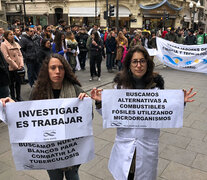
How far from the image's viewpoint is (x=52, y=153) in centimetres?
192

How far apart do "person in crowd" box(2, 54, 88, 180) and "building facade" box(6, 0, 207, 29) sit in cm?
2665

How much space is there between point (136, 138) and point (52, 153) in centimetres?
77

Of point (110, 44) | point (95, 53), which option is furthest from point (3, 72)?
point (110, 44)

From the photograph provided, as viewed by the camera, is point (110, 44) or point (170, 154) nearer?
point (170, 154)

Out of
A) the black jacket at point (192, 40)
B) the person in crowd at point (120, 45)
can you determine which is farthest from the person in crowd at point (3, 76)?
the black jacket at point (192, 40)

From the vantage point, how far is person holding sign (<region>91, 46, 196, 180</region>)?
1.92 meters

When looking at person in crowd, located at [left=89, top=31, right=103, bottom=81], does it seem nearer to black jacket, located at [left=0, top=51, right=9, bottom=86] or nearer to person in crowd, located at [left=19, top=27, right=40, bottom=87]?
person in crowd, located at [left=19, top=27, right=40, bottom=87]

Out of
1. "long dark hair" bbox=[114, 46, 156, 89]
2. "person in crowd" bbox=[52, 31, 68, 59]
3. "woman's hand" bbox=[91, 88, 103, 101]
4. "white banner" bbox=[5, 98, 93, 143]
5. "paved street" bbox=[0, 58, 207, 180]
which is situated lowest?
"paved street" bbox=[0, 58, 207, 180]

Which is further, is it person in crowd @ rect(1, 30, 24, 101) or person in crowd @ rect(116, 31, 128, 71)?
person in crowd @ rect(116, 31, 128, 71)

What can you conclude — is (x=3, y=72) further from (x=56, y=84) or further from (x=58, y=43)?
(x=58, y=43)

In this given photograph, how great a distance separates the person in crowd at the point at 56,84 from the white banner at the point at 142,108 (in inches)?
13.8

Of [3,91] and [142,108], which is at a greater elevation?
[142,108]

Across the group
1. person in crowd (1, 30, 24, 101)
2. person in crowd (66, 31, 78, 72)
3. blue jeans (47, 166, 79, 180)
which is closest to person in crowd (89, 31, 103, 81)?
person in crowd (66, 31, 78, 72)

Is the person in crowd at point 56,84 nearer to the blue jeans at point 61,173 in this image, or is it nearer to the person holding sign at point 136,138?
the blue jeans at point 61,173
